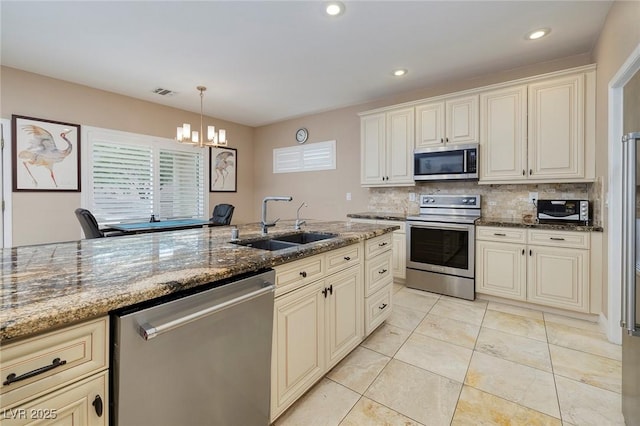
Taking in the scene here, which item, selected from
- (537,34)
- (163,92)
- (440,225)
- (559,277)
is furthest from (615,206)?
(163,92)

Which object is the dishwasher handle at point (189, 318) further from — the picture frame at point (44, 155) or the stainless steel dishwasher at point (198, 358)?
the picture frame at point (44, 155)

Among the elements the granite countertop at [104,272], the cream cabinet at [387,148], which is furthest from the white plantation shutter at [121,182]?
the cream cabinet at [387,148]

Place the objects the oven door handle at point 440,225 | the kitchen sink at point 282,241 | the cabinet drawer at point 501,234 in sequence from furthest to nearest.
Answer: the oven door handle at point 440,225 → the cabinet drawer at point 501,234 → the kitchen sink at point 282,241

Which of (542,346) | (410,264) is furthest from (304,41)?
(542,346)

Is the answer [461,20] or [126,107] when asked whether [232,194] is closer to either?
[126,107]

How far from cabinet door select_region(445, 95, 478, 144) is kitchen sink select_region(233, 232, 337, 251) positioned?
7.42 ft

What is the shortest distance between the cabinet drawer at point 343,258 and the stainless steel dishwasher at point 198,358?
0.55 metres

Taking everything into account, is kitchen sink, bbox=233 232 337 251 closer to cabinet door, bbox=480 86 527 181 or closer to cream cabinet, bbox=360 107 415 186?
cream cabinet, bbox=360 107 415 186

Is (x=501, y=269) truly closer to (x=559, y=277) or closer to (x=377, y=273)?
(x=559, y=277)

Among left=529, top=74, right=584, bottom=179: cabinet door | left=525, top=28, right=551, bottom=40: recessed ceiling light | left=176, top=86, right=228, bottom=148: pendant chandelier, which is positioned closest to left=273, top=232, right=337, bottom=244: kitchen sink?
left=176, top=86, right=228, bottom=148: pendant chandelier

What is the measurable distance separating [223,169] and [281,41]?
3317 millimetres

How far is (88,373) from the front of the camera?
2.77ft

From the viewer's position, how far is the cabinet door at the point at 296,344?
4.73ft

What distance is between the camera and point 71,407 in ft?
2.65
